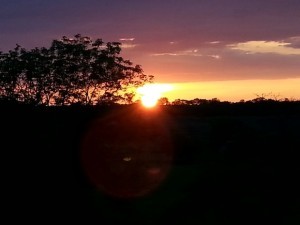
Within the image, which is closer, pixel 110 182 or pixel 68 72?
pixel 110 182

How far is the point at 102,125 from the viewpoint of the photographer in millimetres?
17188

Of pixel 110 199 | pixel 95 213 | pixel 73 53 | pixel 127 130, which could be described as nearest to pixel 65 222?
pixel 95 213

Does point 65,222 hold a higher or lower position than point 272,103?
lower

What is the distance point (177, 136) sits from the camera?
32500mm

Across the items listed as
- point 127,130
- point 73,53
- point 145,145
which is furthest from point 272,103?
point 73,53

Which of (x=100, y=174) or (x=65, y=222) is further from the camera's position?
(x=100, y=174)

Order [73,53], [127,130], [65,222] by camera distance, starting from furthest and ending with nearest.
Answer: [73,53], [127,130], [65,222]

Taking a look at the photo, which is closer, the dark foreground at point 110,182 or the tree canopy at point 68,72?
the dark foreground at point 110,182

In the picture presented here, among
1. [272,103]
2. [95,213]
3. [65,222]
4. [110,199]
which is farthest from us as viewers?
[272,103]

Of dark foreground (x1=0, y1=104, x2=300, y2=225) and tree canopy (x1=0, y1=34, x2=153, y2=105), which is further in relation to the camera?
tree canopy (x1=0, y1=34, x2=153, y2=105)

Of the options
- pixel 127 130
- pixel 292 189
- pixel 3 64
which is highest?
pixel 3 64

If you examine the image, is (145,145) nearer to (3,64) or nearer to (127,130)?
(127,130)

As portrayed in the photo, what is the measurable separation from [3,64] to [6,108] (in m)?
A: 42.7

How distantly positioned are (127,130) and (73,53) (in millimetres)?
33152
